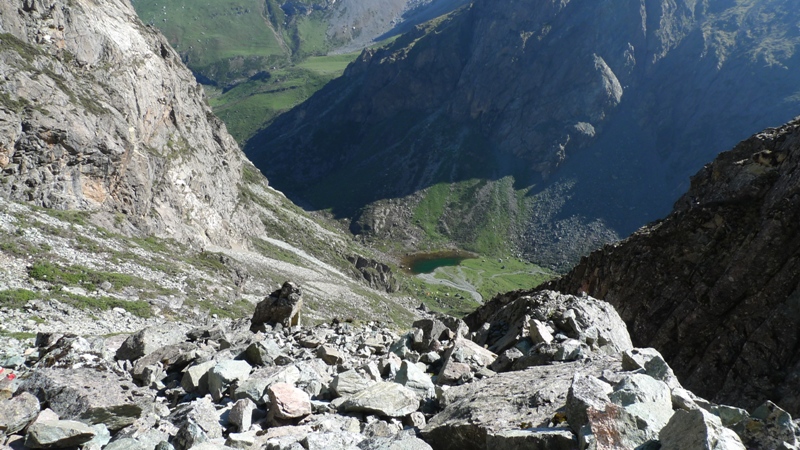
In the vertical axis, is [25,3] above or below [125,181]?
above

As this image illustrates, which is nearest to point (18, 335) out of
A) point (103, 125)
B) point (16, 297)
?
point (16, 297)

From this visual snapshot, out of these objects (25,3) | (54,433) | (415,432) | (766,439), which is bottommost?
(54,433)

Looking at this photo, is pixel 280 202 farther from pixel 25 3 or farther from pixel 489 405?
pixel 489 405

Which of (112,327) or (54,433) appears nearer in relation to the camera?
(54,433)

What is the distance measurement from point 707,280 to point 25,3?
93427mm

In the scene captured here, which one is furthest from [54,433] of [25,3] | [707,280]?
[25,3]

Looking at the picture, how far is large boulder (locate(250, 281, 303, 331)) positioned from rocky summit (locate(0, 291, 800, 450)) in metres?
7.85

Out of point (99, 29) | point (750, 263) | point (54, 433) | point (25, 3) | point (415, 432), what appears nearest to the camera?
point (54, 433)

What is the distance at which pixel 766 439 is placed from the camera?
743 centimetres

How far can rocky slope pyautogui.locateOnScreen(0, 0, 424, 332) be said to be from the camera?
48.1 metres

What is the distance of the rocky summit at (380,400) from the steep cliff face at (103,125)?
57458mm

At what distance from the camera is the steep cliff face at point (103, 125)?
62.7 metres

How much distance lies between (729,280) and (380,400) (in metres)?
24.8

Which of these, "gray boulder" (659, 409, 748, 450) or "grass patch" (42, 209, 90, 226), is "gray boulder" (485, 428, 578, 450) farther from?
"grass patch" (42, 209, 90, 226)
